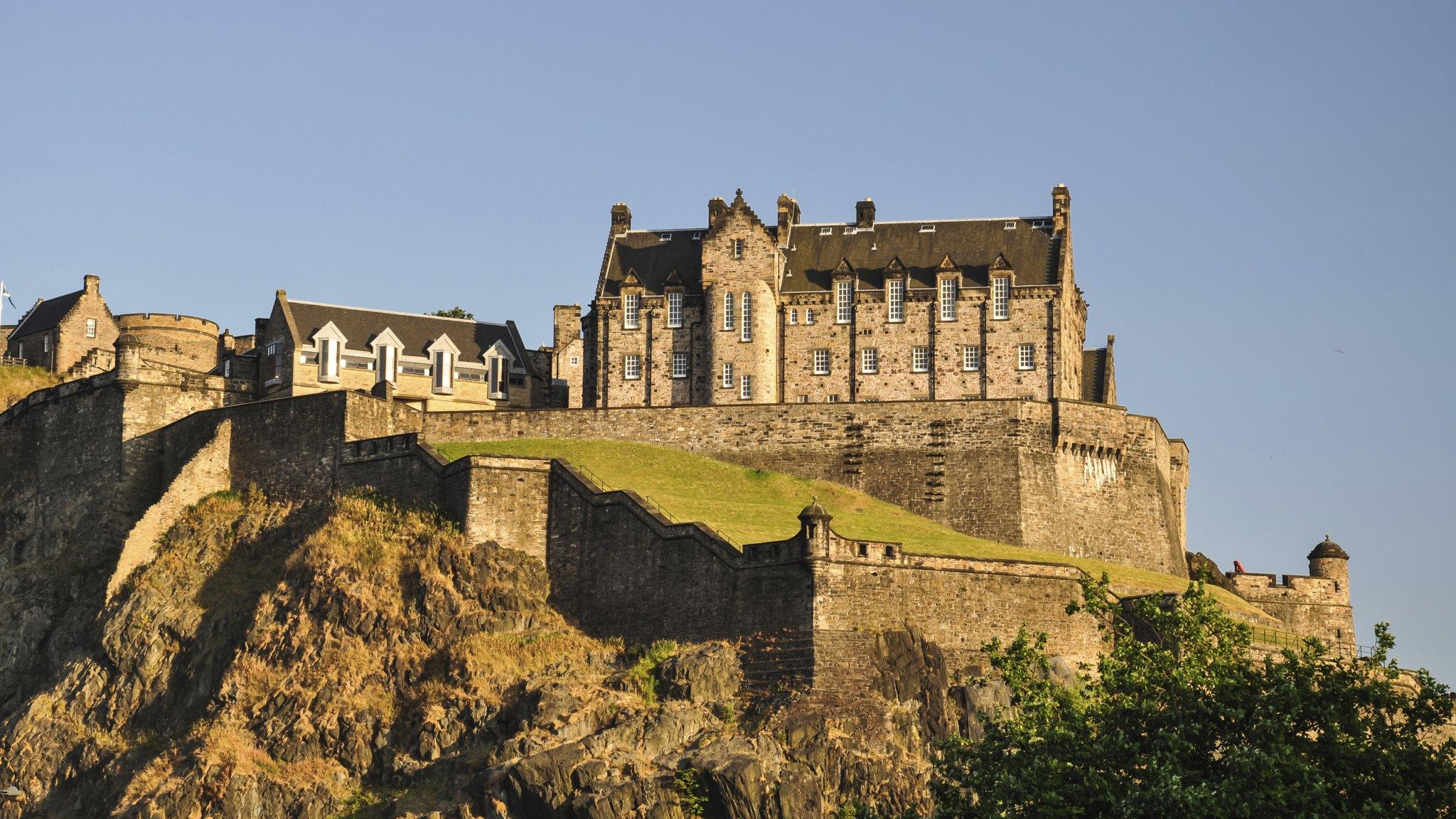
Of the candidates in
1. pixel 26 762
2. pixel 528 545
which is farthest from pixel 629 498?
pixel 26 762

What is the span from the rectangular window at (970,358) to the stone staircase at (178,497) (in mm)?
28096

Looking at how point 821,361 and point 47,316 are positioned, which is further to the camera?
A: point 47,316

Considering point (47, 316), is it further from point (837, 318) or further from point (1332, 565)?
point (1332, 565)

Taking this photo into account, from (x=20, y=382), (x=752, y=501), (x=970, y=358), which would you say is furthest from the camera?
(x=20, y=382)

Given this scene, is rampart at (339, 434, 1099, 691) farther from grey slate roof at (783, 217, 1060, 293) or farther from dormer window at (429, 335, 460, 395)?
grey slate roof at (783, 217, 1060, 293)

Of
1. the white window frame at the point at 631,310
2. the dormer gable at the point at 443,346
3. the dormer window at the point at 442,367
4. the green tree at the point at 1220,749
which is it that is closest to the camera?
the green tree at the point at 1220,749

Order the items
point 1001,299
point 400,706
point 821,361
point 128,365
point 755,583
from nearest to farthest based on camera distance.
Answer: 1. point 400,706
2. point 755,583
3. point 128,365
4. point 1001,299
5. point 821,361

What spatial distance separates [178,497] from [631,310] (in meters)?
21.6

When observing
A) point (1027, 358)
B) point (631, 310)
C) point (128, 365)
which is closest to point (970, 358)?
point (1027, 358)

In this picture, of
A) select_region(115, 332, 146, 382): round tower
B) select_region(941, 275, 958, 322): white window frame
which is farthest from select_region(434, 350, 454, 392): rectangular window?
select_region(941, 275, 958, 322): white window frame

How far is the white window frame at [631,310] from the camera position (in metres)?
90.6

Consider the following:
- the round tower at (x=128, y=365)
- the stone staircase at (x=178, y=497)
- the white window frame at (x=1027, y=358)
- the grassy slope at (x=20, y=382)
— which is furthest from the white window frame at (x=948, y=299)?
the grassy slope at (x=20, y=382)

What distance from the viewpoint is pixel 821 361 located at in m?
89.2

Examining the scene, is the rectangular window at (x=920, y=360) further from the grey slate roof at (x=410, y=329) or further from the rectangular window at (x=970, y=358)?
the grey slate roof at (x=410, y=329)
